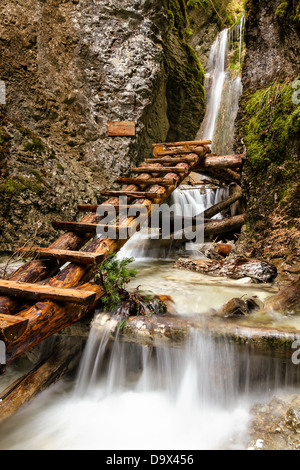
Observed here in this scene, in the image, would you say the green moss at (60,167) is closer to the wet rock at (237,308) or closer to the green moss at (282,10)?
the wet rock at (237,308)

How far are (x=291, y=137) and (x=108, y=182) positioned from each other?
13.5ft

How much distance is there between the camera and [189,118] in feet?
30.1

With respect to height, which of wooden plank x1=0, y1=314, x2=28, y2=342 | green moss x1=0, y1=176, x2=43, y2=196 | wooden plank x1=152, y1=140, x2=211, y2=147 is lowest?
wooden plank x1=0, y1=314, x2=28, y2=342

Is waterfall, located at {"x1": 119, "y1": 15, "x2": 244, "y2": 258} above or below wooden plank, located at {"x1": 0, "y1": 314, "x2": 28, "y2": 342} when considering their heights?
above

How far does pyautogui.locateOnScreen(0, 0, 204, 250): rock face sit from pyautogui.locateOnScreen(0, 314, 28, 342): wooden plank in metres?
3.46

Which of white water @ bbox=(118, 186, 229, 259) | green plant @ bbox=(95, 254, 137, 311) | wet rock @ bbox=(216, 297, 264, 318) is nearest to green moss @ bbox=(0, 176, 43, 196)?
white water @ bbox=(118, 186, 229, 259)

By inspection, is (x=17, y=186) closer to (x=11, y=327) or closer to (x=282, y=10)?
(x=11, y=327)

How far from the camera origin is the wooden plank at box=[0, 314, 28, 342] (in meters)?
1.56

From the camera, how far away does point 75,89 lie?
6395 millimetres

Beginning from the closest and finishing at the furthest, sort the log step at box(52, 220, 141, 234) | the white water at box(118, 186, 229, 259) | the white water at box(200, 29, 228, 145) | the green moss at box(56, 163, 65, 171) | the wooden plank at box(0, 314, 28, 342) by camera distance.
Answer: the wooden plank at box(0, 314, 28, 342) → the log step at box(52, 220, 141, 234) → the green moss at box(56, 163, 65, 171) → the white water at box(118, 186, 229, 259) → the white water at box(200, 29, 228, 145)

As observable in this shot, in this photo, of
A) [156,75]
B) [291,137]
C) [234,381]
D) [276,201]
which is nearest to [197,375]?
[234,381]

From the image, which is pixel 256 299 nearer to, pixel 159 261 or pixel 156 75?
Answer: pixel 159 261

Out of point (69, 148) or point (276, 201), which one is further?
point (69, 148)

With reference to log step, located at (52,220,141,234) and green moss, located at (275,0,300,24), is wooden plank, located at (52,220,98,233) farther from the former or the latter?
green moss, located at (275,0,300,24)
